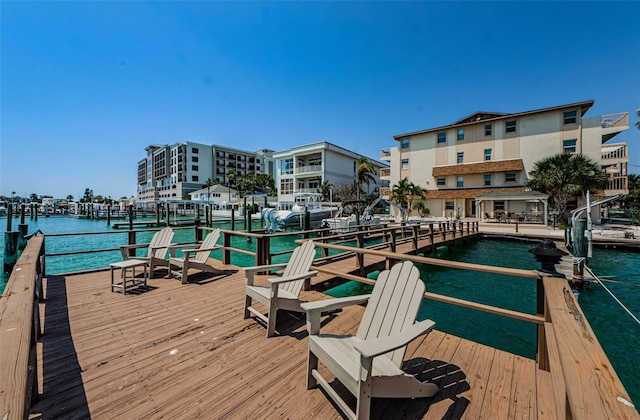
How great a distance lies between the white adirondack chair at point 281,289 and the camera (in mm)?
3035

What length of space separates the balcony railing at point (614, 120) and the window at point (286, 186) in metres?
34.4

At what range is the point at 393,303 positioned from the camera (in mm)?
2285

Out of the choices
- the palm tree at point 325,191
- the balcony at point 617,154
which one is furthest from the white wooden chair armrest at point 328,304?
the palm tree at point 325,191

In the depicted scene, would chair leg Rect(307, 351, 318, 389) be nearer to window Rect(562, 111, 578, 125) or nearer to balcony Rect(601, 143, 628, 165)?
balcony Rect(601, 143, 628, 165)

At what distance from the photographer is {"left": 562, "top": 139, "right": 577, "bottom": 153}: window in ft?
72.0

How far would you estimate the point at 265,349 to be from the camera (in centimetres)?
275

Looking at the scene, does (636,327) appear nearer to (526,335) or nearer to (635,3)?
(526,335)

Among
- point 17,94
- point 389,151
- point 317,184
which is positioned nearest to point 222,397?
point 17,94

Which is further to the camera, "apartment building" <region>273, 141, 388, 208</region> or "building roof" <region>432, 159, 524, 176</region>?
"apartment building" <region>273, 141, 388, 208</region>

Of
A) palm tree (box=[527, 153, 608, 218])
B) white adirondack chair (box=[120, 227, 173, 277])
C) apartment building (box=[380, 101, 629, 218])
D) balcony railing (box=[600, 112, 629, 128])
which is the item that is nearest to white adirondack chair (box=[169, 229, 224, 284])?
white adirondack chair (box=[120, 227, 173, 277])

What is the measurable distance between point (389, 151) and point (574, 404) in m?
34.4

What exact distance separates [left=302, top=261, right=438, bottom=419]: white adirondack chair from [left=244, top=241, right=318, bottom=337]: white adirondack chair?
962 mm

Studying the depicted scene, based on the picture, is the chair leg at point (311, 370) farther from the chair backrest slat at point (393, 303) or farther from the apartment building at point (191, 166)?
the apartment building at point (191, 166)

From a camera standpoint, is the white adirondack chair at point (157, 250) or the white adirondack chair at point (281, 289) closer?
the white adirondack chair at point (281, 289)
